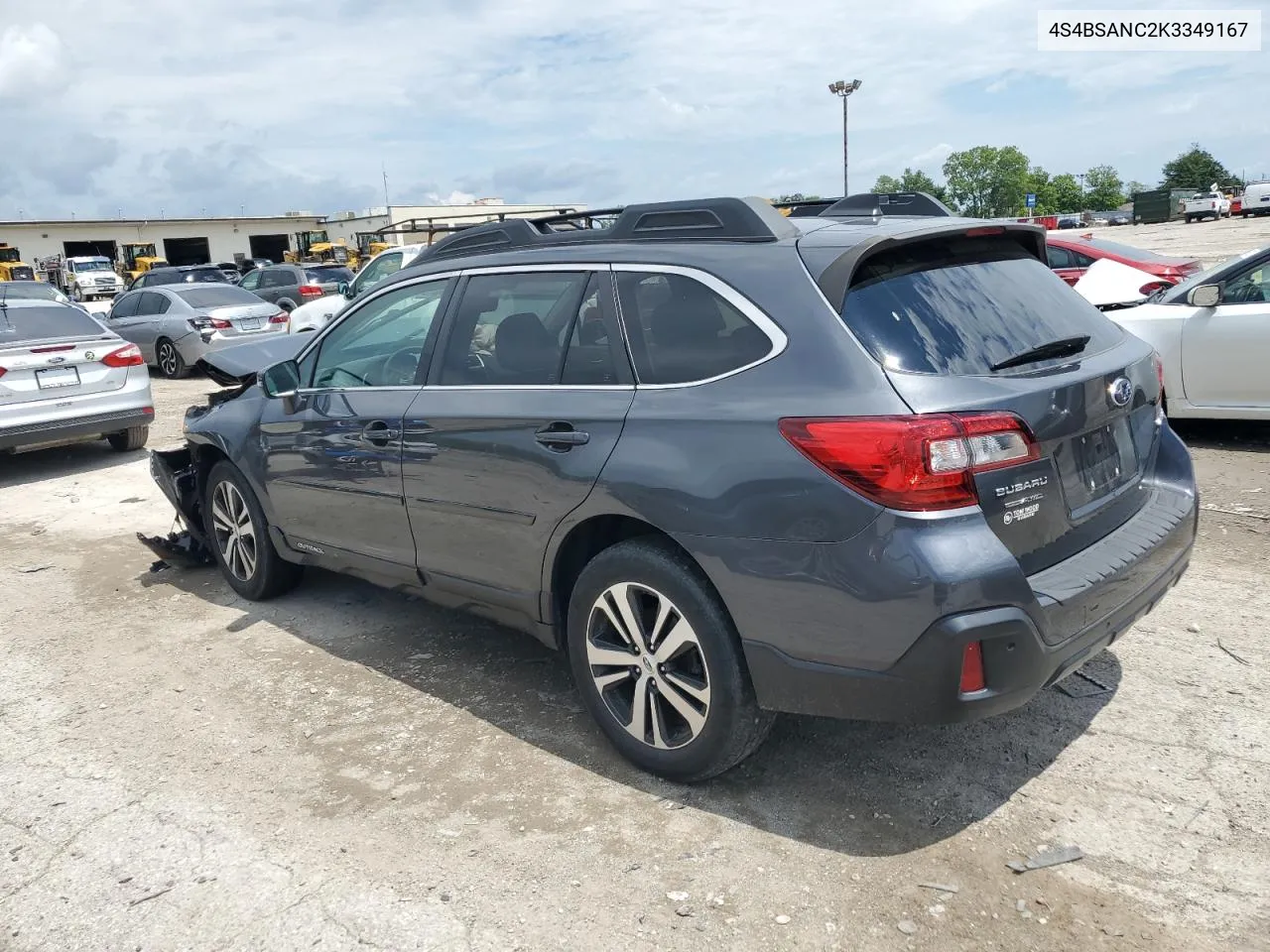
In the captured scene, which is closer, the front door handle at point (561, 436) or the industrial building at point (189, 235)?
the front door handle at point (561, 436)

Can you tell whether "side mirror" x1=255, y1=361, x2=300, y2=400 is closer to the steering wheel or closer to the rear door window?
the steering wheel

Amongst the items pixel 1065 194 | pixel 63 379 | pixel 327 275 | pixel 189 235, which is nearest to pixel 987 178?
pixel 1065 194

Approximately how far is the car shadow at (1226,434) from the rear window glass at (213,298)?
44.9 ft

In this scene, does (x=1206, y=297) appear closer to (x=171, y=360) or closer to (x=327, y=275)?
(x=171, y=360)

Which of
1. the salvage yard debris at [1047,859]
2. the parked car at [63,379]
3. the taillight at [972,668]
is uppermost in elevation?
the parked car at [63,379]

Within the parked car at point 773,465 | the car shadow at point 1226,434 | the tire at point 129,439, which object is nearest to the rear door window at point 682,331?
the parked car at point 773,465

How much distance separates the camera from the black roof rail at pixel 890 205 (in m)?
4.10

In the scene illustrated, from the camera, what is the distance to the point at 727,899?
113 inches

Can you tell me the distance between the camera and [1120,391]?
3.34 m

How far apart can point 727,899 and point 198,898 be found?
60.7 inches

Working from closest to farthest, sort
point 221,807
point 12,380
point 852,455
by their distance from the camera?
point 852,455
point 221,807
point 12,380

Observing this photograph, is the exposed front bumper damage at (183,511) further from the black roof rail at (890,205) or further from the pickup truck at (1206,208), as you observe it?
the pickup truck at (1206,208)

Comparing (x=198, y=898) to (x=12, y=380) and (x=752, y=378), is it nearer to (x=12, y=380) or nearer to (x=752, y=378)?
(x=752, y=378)

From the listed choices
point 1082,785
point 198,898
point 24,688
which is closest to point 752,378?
point 1082,785
